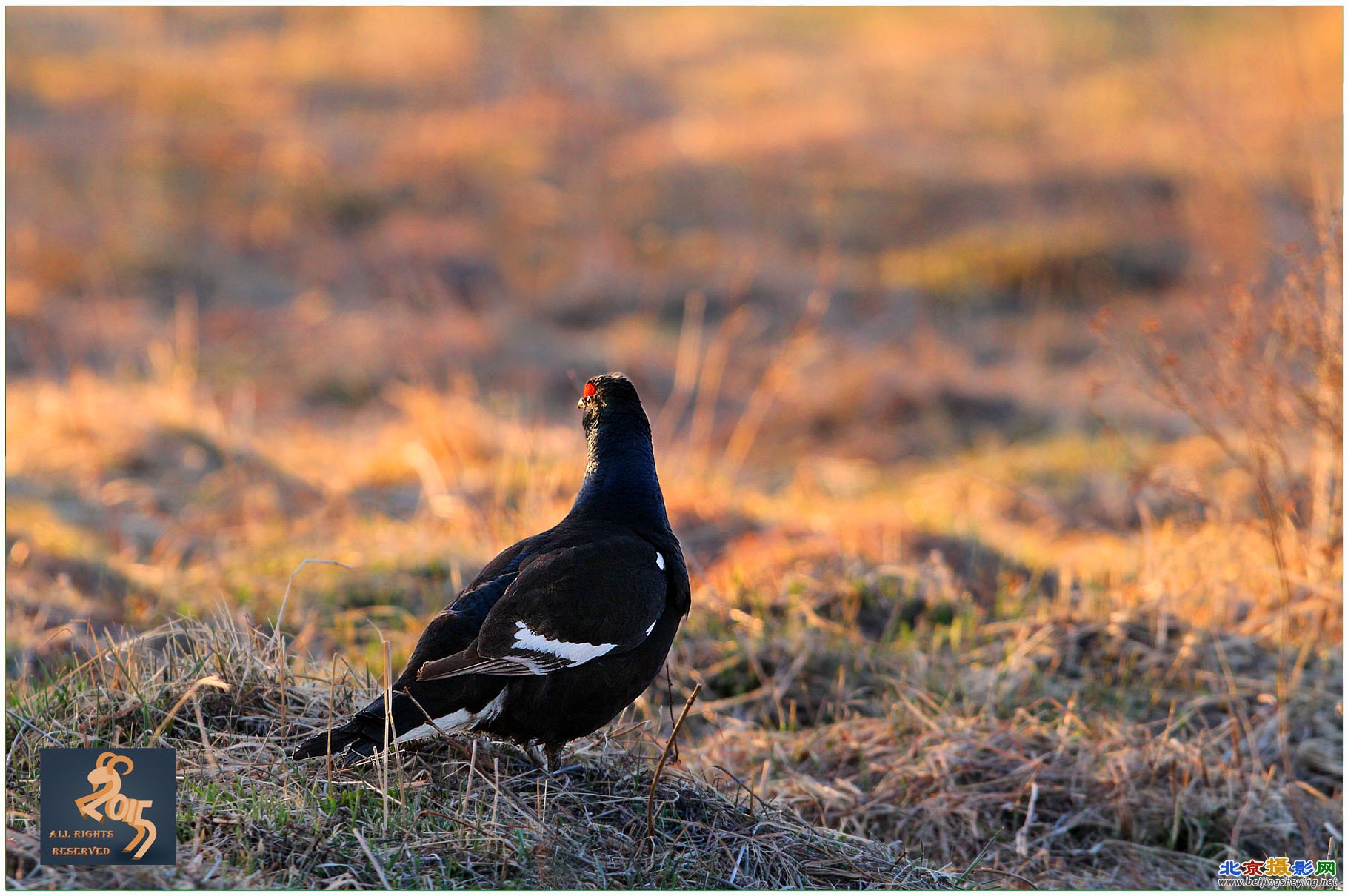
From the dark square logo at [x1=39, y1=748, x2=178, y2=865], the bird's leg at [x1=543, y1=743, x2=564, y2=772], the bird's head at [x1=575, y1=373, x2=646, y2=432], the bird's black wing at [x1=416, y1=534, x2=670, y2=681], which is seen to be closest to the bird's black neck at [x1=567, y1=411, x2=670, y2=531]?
the bird's head at [x1=575, y1=373, x2=646, y2=432]

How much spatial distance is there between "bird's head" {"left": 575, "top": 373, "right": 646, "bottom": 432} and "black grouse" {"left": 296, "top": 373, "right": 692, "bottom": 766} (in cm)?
37

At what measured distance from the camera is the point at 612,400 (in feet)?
10.5

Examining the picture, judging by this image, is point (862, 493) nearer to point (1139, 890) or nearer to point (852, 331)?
point (1139, 890)

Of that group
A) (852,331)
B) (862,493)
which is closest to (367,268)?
(852,331)

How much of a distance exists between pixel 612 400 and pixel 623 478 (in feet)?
0.79

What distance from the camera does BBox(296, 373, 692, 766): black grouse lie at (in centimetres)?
256

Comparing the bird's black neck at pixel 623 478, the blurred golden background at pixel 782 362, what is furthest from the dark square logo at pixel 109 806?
the bird's black neck at pixel 623 478

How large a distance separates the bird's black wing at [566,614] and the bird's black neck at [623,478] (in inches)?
10.0

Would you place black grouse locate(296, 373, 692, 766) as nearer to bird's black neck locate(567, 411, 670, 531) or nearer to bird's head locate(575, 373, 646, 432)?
bird's black neck locate(567, 411, 670, 531)

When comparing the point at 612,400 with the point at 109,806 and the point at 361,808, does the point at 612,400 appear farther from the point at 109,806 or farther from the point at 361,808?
the point at 109,806

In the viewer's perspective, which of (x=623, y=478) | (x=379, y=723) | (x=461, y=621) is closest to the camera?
(x=379, y=723)

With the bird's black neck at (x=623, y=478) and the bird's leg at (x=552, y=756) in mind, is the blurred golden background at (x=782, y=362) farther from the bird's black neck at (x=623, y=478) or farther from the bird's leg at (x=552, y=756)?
the bird's black neck at (x=623, y=478)

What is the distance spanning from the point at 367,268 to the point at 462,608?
12.2 m

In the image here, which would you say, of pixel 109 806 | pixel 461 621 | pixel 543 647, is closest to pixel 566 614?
pixel 543 647
